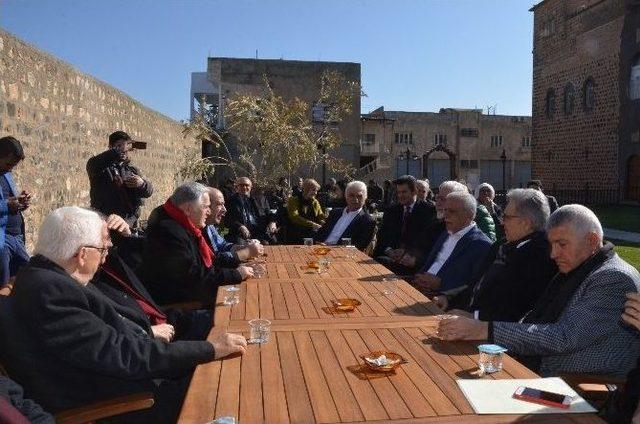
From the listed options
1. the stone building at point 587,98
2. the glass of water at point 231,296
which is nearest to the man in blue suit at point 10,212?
the glass of water at point 231,296

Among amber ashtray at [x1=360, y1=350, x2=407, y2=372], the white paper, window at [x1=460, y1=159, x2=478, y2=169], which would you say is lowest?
the white paper

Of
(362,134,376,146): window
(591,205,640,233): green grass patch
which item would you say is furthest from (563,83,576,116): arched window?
(362,134,376,146): window

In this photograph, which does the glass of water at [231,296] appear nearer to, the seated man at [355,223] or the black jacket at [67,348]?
the black jacket at [67,348]

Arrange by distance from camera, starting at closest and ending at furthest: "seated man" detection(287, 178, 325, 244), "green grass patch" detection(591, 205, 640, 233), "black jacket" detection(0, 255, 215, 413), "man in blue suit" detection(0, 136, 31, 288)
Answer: "black jacket" detection(0, 255, 215, 413)
"man in blue suit" detection(0, 136, 31, 288)
"seated man" detection(287, 178, 325, 244)
"green grass patch" detection(591, 205, 640, 233)

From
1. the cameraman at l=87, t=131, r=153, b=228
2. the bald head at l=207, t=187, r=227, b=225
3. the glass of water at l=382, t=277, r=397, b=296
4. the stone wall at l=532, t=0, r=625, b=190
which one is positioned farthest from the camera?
the stone wall at l=532, t=0, r=625, b=190

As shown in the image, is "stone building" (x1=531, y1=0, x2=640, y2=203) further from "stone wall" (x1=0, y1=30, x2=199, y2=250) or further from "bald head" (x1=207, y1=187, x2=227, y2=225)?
"bald head" (x1=207, y1=187, x2=227, y2=225)

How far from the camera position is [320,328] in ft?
9.20

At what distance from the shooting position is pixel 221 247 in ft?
18.4

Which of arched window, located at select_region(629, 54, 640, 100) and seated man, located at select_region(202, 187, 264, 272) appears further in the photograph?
arched window, located at select_region(629, 54, 640, 100)

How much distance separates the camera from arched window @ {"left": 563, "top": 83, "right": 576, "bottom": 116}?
88.9ft

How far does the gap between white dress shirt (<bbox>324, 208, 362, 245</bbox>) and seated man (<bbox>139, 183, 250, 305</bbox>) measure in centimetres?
311

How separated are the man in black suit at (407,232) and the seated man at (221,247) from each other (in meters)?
1.56

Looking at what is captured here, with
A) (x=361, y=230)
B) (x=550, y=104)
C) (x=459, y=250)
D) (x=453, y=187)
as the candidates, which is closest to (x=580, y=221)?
(x=459, y=250)

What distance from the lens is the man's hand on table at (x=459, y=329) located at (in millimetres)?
2574
